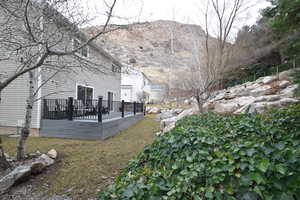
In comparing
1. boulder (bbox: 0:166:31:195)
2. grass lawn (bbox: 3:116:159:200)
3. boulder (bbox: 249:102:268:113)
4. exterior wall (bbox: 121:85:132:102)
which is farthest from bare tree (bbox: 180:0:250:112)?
exterior wall (bbox: 121:85:132:102)

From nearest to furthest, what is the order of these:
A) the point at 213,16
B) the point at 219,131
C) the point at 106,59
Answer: the point at 219,131, the point at 213,16, the point at 106,59

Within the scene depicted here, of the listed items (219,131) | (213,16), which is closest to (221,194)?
(219,131)

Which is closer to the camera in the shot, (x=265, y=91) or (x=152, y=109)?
(x=265, y=91)

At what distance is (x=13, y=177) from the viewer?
2818 millimetres

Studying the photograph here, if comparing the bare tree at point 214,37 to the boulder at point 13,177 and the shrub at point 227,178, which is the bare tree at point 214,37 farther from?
the boulder at point 13,177

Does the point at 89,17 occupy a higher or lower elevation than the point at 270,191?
higher

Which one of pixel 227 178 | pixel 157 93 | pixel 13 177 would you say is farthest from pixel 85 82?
pixel 157 93

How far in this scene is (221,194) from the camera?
121 cm

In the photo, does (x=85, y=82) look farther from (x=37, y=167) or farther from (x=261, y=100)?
(x=261, y=100)

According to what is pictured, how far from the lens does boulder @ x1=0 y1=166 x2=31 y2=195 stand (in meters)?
2.69

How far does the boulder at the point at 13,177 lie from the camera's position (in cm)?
269

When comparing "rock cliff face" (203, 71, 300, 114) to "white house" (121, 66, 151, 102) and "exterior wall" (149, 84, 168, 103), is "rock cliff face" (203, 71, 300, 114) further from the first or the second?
"exterior wall" (149, 84, 168, 103)

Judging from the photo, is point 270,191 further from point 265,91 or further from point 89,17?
point 265,91

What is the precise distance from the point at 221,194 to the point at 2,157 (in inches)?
163
